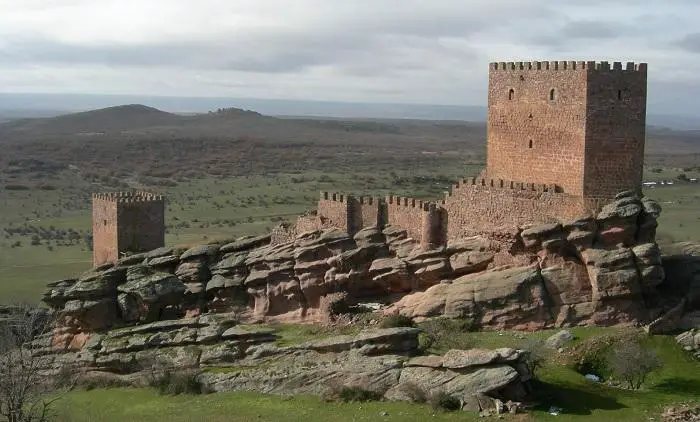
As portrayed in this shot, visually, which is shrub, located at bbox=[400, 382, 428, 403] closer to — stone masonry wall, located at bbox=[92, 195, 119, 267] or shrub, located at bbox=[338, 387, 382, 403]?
shrub, located at bbox=[338, 387, 382, 403]

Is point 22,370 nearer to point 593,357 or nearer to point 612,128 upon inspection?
point 593,357

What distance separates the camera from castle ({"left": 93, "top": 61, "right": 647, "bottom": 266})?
1233 inches

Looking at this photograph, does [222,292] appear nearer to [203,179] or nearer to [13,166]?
[203,179]

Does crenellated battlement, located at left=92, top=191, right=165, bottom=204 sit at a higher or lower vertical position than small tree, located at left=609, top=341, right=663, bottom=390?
higher

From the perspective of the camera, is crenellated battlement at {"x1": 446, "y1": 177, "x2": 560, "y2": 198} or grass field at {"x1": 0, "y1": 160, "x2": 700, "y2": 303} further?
grass field at {"x1": 0, "y1": 160, "x2": 700, "y2": 303}

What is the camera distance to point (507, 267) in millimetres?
31734

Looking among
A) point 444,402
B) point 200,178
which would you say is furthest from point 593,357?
point 200,178

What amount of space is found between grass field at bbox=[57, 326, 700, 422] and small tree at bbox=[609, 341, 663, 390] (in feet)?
1.38

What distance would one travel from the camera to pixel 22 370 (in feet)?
86.7

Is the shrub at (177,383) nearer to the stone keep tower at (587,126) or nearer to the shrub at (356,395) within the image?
the shrub at (356,395)

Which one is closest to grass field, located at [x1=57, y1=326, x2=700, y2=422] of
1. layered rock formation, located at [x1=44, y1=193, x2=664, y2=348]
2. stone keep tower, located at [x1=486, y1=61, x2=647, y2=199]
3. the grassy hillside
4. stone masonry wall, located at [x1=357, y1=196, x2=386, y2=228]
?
layered rock formation, located at [x1=44, y1=193, x2=664, y2=348]

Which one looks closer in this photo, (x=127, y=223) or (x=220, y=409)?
(x=220, y=409)

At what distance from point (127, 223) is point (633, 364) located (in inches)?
908

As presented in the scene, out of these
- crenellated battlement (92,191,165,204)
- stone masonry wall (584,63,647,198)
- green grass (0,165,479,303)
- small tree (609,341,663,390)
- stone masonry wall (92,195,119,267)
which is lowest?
green grass (0,165,479,303)
